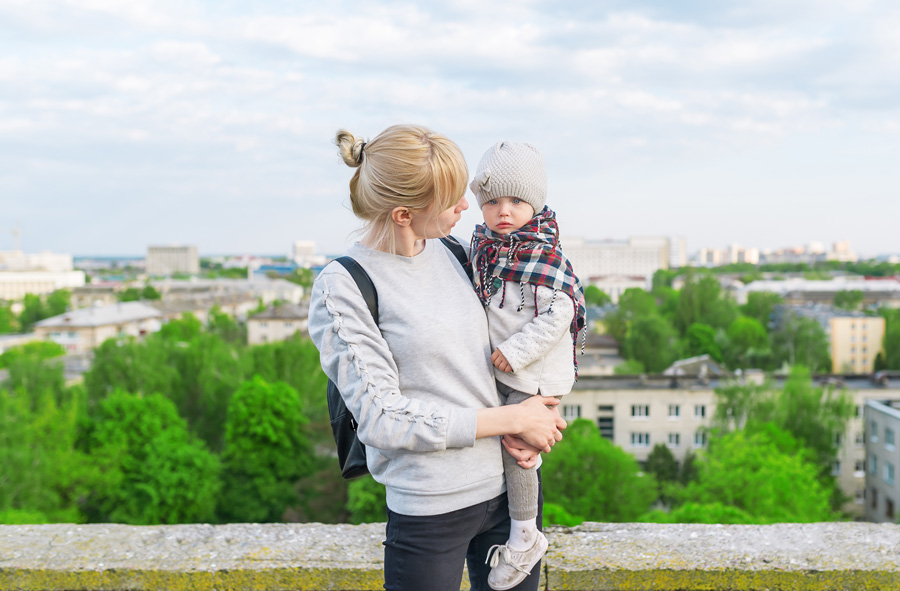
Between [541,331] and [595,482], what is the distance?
19.1 meters

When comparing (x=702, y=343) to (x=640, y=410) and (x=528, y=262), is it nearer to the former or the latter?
(x=640, y=410)

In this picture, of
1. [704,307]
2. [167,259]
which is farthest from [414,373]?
[167,259]

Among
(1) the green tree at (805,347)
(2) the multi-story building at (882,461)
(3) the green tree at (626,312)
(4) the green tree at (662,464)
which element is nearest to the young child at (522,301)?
(4) the green tree at (662,464)

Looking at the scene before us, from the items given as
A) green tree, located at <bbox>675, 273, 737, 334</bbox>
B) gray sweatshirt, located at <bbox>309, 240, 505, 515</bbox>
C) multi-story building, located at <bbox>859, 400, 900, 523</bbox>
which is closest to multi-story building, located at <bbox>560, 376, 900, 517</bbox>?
multi-story building, located at <bbox>859, 400, 900, 523</bbox>

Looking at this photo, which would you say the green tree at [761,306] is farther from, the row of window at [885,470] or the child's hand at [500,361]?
the child's hand at [500,361]

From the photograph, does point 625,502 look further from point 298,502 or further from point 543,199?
point 543,199

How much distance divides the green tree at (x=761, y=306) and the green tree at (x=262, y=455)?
46.9m

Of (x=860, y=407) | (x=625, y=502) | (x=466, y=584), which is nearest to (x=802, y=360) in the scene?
(x=860, y=407)

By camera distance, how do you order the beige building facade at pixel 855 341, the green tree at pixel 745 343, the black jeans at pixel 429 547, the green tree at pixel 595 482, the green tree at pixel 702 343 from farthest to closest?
the beige building facade at pixel 855 341, the green tree at pixel 702 343, the green tree at pixel 745 343, the green tree at pixel 595 482, the black jeans at pixel 429 547

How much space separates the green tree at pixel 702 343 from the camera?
1885 inches

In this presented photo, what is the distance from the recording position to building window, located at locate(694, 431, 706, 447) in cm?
2980

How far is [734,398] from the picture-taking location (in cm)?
2761

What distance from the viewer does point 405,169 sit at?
1707 mm

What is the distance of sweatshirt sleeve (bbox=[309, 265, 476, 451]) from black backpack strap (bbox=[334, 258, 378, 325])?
0.02 meters
